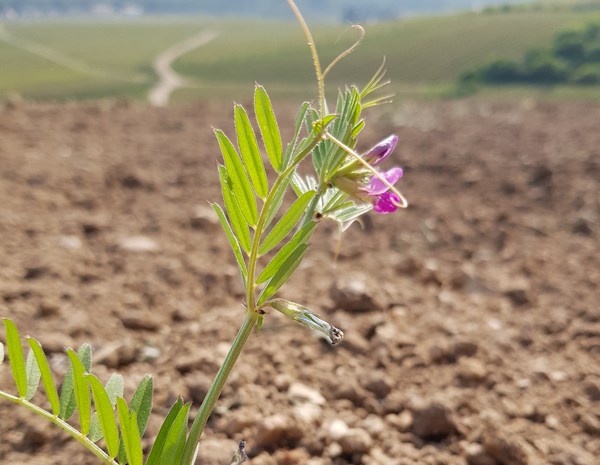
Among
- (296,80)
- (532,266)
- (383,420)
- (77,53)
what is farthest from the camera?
(77,53)

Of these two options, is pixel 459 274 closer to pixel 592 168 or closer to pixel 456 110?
pixel 592 168

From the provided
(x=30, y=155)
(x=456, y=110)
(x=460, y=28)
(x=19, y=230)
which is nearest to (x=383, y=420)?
(x=19, y=230)

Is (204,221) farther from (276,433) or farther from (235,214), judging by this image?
(235,214)

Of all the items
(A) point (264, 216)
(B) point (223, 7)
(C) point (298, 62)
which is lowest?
(A) point (264, 216)

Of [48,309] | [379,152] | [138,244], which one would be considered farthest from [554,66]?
[379,152]

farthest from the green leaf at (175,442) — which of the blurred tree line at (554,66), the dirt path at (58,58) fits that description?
the dirt path at (58,58)

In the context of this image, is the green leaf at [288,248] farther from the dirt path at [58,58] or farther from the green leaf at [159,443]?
the dirt path at [58,58]
